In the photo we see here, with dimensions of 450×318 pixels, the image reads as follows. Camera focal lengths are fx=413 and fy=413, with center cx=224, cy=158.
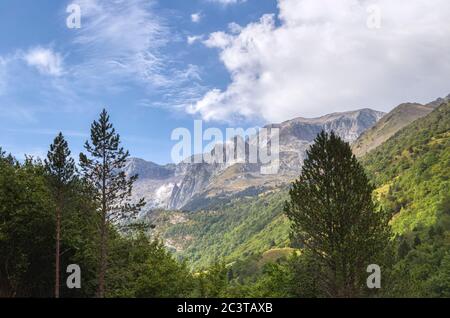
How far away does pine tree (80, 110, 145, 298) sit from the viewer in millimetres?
45750

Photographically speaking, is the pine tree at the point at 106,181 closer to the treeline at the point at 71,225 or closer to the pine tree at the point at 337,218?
the treeline at the point at 71,225

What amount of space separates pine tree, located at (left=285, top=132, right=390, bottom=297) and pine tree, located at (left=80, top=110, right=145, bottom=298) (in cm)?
1882

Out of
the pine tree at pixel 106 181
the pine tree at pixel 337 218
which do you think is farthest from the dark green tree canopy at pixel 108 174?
the pine tree at pixel 337 218

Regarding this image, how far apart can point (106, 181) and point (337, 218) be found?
83.7 feet

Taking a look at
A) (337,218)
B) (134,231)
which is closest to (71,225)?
(134,231)

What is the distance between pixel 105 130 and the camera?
159 ft

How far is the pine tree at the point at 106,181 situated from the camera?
150 ft

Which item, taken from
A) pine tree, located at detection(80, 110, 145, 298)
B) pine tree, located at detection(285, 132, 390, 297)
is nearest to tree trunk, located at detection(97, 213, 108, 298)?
pine tree, located at detection(80, 110, 145, 298)

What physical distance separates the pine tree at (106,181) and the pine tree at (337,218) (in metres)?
18.8

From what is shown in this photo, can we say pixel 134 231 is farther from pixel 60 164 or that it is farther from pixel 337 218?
pixel 337 218

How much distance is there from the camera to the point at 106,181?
46531mm

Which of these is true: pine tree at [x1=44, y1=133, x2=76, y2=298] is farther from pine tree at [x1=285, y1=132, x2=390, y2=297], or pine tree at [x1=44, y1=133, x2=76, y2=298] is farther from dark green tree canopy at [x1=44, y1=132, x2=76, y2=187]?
pine tree at [x1=285, y1=132, x2=390, y2=297]

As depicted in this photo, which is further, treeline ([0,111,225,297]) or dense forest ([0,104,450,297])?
treeline ([0,111,225,297])
